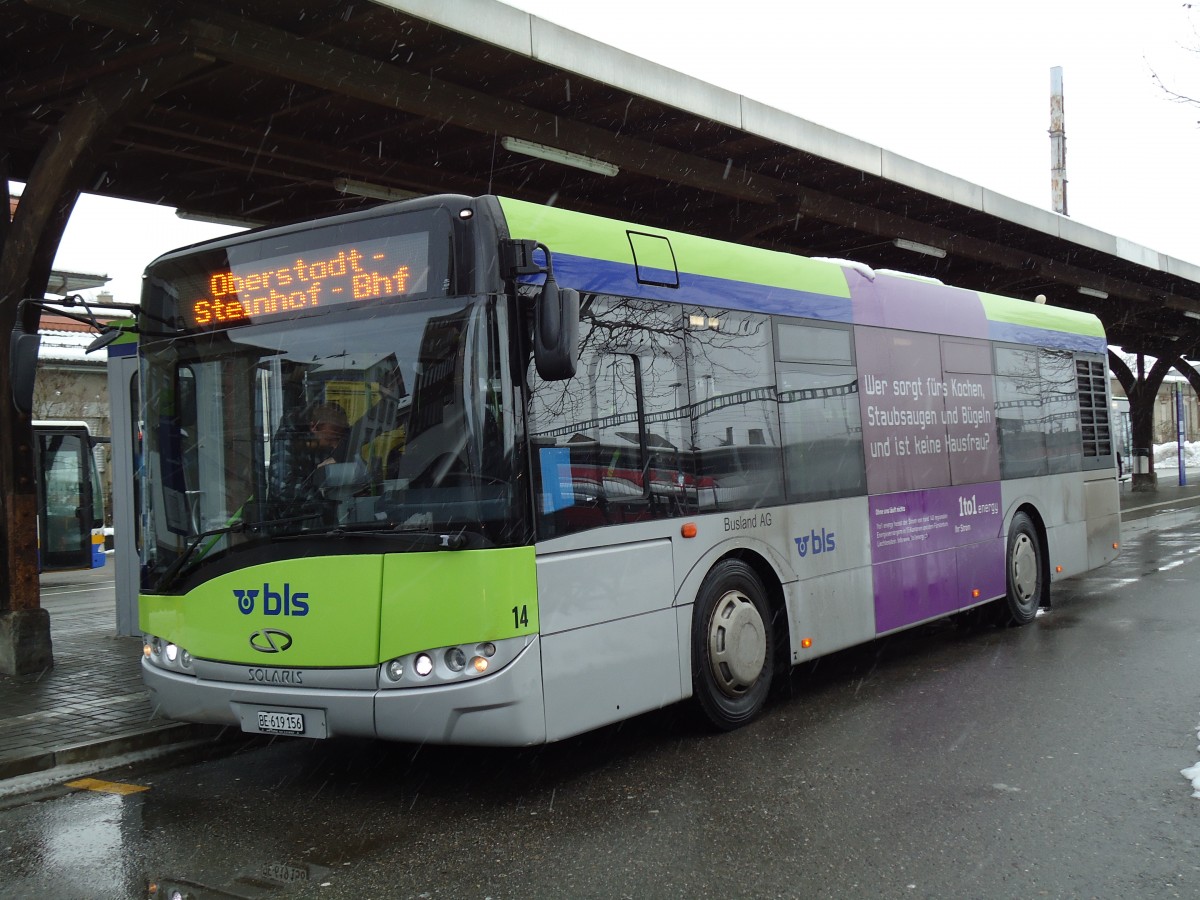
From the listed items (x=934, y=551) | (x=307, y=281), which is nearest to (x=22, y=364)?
(x=307, y=281)

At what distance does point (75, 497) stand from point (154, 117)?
12745mm

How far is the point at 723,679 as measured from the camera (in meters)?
6.91

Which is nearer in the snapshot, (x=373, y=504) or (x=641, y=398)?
(x=373, y=504)

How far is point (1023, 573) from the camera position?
1081cm

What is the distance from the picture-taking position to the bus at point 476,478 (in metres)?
5.45

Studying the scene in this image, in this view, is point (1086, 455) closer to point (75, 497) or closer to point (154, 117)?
point (154, 117)

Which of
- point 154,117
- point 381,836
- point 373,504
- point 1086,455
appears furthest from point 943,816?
point 154,117

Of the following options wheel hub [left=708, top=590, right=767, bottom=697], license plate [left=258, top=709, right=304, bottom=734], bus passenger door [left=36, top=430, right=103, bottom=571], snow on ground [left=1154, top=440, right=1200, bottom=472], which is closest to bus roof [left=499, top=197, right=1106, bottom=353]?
wheel hub [left=708, top=590, right=767, bottom=697]

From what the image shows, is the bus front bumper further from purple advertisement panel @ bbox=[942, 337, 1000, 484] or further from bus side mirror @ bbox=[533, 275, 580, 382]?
purple advertisement panel @ bbox=[942, 337, 1000, 484]

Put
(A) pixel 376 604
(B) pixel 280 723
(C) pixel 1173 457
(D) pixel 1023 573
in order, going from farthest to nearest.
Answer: (C) pixel 1173 457, (D) pixel 1023 573, (B) pixel 280 723, (A) pixel 376 604

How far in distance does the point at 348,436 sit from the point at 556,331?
3.82 feet

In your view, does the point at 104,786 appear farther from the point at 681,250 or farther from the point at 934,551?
the point at 934,551

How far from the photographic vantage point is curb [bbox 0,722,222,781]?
6.51 m

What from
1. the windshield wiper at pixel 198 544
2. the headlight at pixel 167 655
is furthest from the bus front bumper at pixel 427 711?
the windshield wiper at pixel 198 544
